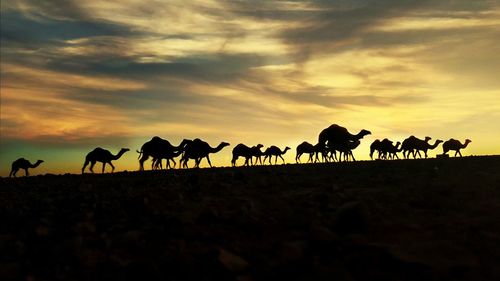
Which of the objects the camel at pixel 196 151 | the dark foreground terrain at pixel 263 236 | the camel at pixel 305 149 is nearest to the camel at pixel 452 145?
the camel at pixel 305 149

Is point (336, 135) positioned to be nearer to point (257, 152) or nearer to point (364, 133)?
point (364, 133)

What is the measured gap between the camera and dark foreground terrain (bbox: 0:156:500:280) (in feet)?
22.7

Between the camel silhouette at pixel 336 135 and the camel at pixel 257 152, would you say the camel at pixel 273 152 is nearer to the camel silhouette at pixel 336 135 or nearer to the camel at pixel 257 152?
the camel at pixel 257 152

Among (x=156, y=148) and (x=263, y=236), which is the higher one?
(x=156, y=148)

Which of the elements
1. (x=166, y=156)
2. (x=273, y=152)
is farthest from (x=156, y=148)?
(x=273, y=152)

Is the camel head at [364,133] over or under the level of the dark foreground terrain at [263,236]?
over

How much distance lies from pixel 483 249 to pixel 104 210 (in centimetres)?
710

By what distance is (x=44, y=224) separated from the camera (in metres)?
9.66

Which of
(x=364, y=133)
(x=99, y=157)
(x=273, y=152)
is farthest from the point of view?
(x=273, y=152)

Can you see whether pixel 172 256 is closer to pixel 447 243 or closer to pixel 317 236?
pixel 317 236

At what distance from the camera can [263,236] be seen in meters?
8.22

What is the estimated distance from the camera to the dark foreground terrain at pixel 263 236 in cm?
692

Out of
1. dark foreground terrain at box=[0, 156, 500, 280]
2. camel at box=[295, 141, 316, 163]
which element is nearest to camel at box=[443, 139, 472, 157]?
camel at box=[295, 141, 316, 163]

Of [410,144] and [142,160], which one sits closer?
[142,160]
